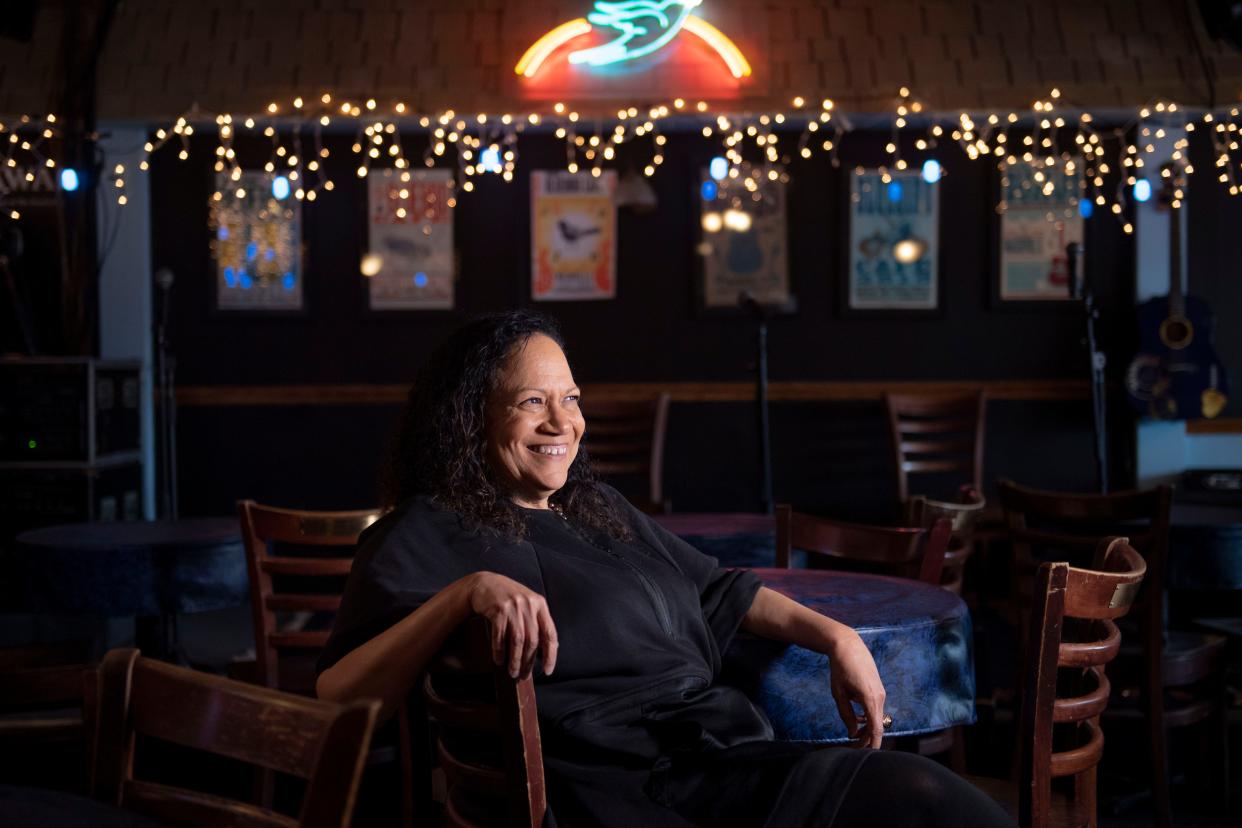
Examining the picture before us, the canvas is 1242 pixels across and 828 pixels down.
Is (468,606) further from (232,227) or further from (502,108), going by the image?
(232,227)

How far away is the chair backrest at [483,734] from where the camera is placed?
5.56ft

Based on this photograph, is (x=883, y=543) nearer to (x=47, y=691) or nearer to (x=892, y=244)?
(x=47, y=691)

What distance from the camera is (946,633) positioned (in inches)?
91.4

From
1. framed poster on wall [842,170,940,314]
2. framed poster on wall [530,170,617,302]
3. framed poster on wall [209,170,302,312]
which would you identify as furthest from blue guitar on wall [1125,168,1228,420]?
framed poster on wall [209,170,302,312]

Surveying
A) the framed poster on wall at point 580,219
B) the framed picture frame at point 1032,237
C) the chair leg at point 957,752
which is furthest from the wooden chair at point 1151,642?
the framed poster on wall at point 580,219

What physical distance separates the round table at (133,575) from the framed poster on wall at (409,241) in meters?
3.70

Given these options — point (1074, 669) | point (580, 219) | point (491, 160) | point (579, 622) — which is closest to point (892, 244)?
point (580, 219)

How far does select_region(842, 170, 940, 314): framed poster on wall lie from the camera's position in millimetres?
7301

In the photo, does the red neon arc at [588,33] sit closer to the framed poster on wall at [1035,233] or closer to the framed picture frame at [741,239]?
the framed picture frame at [741,239]

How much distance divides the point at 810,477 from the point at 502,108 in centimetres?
270

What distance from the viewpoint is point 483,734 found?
196cm

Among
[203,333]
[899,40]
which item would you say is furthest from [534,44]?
[203,333]

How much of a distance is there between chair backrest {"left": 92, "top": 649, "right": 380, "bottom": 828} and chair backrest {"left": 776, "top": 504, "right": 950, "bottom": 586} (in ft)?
5.98

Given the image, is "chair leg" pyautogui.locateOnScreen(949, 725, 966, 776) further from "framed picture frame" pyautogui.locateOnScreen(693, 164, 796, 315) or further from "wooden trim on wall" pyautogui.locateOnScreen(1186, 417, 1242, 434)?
"wooden trim on wall" pyautogui.locateOnScreen(1186, 417, 1242, 434)
